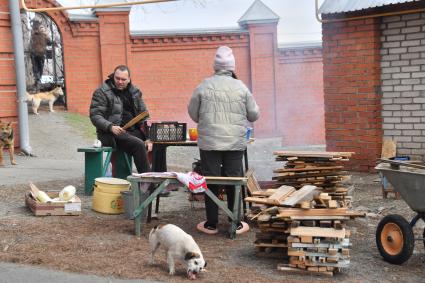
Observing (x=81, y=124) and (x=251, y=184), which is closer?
(x=251, y=184)

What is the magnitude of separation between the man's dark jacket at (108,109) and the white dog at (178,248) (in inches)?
122

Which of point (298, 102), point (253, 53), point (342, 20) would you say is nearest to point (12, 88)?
point (342, 20)

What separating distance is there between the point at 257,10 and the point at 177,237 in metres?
16.9

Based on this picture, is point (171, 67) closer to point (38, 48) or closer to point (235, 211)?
point (38, 48)

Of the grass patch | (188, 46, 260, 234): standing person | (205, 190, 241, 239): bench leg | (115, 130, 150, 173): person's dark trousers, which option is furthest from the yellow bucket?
the grass patch

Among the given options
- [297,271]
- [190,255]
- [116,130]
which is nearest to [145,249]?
[190,255]

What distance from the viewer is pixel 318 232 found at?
18.4 ft

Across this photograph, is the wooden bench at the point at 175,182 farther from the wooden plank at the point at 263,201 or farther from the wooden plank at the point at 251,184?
the wooden plank at the point at 251,184

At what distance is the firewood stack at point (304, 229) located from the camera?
556 cm

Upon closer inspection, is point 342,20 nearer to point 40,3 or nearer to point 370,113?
point 370,113

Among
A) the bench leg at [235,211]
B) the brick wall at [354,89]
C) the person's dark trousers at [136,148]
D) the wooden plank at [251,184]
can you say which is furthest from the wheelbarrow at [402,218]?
the brick wall at [354,89]

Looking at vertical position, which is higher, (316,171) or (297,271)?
(316,171)

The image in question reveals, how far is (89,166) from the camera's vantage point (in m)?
9.12

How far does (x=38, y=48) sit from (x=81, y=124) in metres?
3.22
